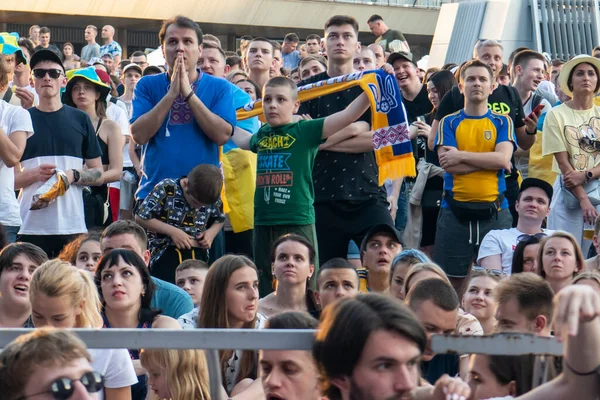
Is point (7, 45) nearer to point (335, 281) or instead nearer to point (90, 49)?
point (335, 281)

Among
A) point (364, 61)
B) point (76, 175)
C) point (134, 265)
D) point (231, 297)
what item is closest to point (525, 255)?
point (231, 297)

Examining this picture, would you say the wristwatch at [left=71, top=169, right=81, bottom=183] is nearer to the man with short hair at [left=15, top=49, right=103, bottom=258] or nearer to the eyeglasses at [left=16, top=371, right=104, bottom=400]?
the man with short hair at [left=15, top=49, right=103, bottom=258]

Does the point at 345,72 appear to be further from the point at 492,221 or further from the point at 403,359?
the point at 403,359

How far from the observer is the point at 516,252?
7184 millimetres

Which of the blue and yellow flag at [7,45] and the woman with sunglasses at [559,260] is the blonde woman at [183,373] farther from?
the blue and yellow flag at [7,45]

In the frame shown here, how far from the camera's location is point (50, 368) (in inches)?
115

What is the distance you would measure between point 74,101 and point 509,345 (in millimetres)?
6644

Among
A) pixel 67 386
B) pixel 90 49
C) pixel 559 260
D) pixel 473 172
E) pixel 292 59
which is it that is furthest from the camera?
pixel 90 49

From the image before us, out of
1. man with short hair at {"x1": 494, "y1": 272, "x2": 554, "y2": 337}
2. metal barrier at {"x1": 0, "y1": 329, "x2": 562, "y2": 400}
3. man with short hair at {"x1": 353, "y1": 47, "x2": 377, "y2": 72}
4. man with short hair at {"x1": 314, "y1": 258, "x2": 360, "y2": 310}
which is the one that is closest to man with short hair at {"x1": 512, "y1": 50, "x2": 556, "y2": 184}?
man with short hair at {"x1": 353, "y1": 47, "x2": 377, "y2": 72}

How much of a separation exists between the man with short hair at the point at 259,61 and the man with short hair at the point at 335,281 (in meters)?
4.11

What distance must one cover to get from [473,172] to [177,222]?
7.08 feet

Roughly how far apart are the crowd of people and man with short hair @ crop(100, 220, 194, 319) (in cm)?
1

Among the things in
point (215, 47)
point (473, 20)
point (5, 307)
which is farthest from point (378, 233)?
point (473, 20)

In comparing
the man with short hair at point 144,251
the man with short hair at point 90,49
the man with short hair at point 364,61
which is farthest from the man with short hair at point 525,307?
the man with short hair at point 90,49
